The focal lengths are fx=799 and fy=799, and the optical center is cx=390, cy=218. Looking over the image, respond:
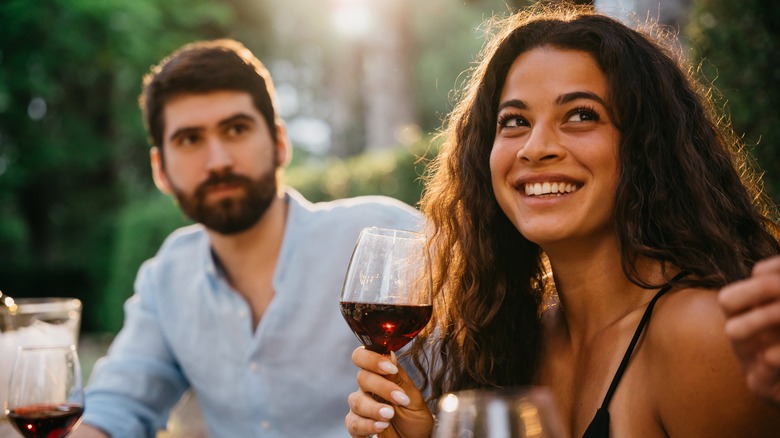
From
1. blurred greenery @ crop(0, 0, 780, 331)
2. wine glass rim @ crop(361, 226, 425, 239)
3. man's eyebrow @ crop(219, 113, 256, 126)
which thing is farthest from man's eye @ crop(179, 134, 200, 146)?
blurred greenery @ crop(0, 0, 780, 331)

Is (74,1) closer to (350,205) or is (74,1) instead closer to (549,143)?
(350,205)

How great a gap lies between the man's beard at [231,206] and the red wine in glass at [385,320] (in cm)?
→ 150

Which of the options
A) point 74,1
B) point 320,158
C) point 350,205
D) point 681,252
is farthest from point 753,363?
point 320,158

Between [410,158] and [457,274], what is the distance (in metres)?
3.99

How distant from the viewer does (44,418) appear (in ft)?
6.34

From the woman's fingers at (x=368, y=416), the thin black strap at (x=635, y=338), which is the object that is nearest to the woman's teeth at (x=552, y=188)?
the thin black strap at (x=635, y=338)

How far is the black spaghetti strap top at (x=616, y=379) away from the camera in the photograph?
1914 mm

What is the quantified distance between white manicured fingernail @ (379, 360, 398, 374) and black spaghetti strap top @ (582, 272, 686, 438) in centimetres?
48

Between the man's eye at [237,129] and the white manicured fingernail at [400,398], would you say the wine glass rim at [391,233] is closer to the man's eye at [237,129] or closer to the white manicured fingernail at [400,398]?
the white manicured fingernail at [400,398]

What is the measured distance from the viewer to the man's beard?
3336 millimetres

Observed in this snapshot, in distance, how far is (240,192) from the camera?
132 inches

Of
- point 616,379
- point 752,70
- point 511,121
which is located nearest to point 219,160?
point 511,121

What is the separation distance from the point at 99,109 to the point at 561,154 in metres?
19.7

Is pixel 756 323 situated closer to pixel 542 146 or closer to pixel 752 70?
pixel 542 146
